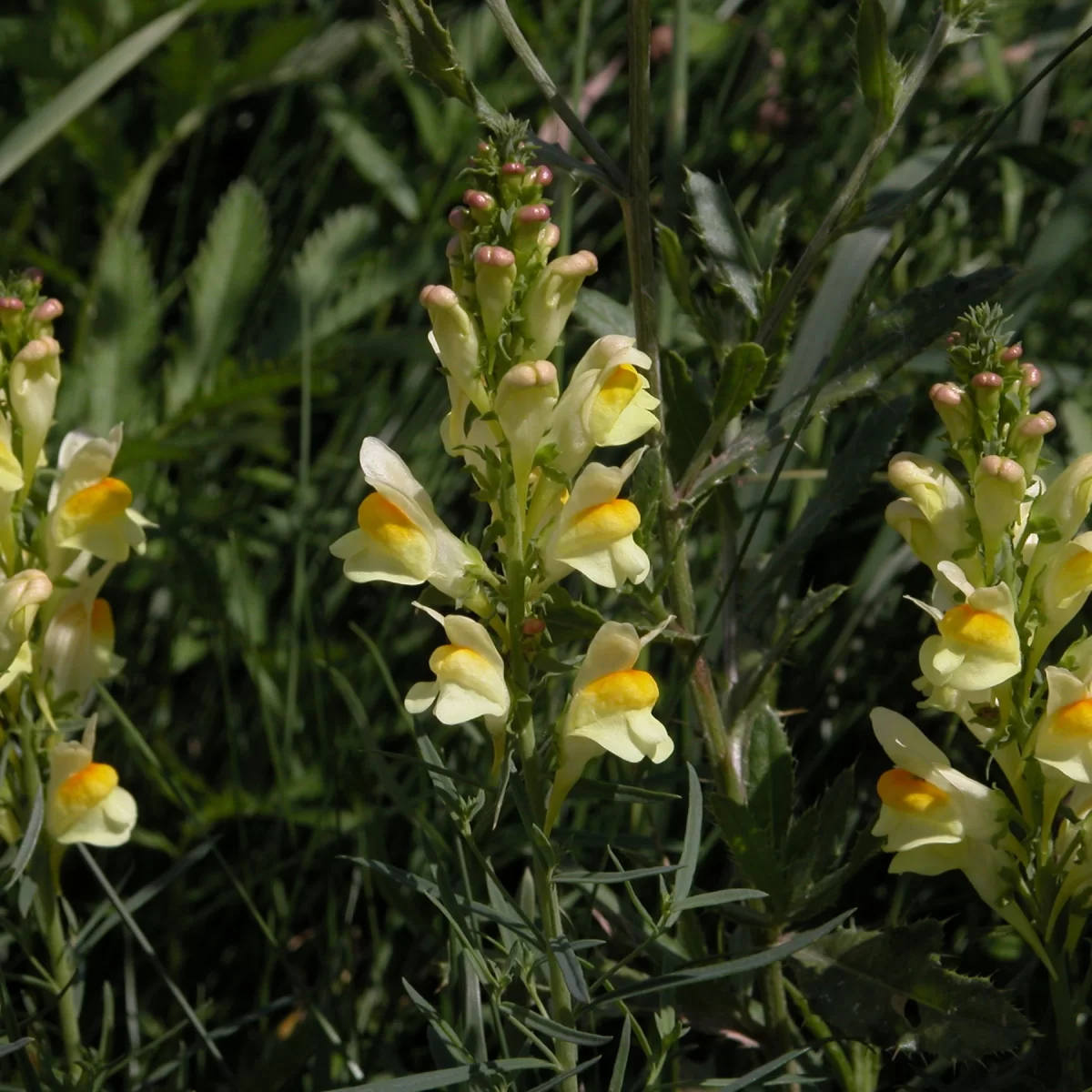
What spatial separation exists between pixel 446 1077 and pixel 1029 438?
2.26ft

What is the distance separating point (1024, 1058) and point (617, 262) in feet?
5.51

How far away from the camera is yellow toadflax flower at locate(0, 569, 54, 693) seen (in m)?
1.22

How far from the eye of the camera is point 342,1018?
1.56 meters

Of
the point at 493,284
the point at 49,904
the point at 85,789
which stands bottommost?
the point at 49,904

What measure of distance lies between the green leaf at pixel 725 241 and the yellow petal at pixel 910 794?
1.48 feet

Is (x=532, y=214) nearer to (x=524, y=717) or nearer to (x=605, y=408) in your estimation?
(x=605, y=408)

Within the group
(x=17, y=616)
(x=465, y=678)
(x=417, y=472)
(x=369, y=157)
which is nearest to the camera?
(x=465, y=678)

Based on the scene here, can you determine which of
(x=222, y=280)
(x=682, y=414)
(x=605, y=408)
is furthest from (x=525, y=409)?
(x=222, y=280)

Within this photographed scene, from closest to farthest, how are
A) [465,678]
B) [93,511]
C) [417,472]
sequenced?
[465,678] < [93,511] < [417,472]

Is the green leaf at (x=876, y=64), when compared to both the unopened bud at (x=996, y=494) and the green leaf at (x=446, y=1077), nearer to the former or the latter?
the unopened bud at (x=996, y=494)

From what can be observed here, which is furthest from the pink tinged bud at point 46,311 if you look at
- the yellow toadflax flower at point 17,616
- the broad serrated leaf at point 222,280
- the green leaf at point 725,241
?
the broad serrated leaf at point 222,280

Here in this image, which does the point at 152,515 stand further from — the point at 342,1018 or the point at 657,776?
the point at 657,776

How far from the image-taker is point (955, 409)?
45.9 inches

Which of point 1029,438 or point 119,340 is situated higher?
point 1029,438
